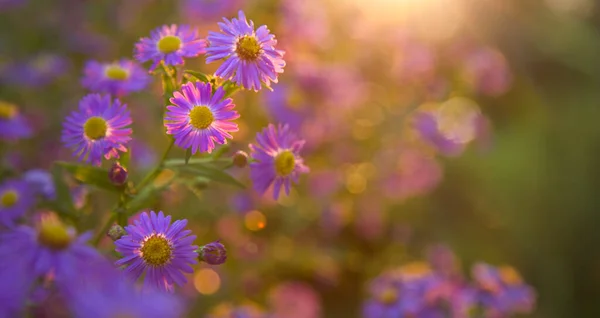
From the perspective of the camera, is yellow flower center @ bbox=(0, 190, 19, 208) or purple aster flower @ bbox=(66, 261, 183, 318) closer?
purple aster flower @ bbox=(66, 261, 183, 318)

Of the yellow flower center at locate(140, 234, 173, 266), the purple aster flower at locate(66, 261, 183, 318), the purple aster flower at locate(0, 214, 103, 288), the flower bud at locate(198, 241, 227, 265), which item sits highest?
the flower bud at locate(198, 241, 227, 265)

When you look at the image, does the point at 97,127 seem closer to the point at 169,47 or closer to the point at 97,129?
the point at 97,129

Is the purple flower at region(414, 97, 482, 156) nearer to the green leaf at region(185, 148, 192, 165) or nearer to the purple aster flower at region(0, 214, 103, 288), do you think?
the green leaf at region(185, 148, 192, 165)

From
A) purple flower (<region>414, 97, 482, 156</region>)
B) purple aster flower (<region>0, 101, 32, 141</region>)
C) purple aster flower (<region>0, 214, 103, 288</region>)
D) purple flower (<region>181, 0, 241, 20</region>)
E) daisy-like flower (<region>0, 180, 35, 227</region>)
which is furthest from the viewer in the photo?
purple flower (<region>414, 97, 482, 156</region>)

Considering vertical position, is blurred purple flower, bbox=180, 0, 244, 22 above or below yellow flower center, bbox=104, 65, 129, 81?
above

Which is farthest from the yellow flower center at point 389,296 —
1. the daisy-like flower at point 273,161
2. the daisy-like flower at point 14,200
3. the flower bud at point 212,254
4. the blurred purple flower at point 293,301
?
the daisy-like flower at point 14,200

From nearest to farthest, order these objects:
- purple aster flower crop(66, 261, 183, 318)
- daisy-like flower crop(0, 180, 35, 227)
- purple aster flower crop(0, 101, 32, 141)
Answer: purple aster flower crop(66, 261, 183, 318), daisy-like flower crop(0, 180, 35, 227), purple aster flower crop(0, 101, 32, 141)

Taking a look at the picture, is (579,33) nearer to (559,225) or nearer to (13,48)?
(559,225)

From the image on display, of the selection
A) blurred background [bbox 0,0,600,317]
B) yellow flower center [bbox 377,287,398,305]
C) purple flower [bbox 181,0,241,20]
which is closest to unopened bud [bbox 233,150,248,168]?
blurred background [bbox 0,0,600,317]

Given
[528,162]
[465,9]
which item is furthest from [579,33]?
[528,162]
